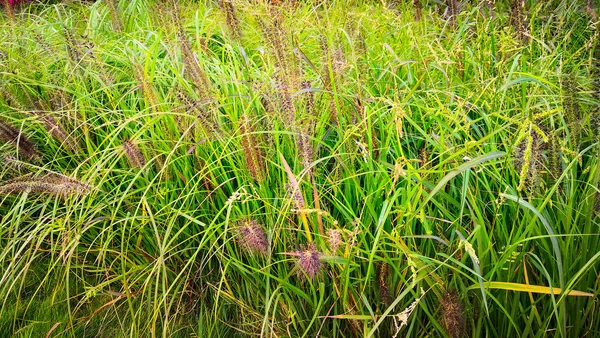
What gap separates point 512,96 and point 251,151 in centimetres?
113

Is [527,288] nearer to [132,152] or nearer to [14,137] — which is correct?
[132,152]

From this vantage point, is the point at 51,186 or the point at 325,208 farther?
the point at 325,208

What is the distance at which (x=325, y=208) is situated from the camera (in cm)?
201

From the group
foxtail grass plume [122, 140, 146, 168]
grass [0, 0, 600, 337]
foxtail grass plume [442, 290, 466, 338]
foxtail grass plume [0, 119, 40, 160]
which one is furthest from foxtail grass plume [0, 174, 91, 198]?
foxtail grass plume [442, 290, 466, 338]

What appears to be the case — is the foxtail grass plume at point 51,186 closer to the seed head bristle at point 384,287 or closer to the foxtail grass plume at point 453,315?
the seed head bristle at point 384,287

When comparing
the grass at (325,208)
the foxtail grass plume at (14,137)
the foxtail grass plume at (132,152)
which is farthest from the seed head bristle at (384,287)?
the foxtail grass plume at (14,137)

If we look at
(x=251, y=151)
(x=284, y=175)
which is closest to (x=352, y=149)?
(x=284, y=175)

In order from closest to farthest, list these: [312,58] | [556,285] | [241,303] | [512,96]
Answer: [556,285], [241,303], [512,96], [312,58]

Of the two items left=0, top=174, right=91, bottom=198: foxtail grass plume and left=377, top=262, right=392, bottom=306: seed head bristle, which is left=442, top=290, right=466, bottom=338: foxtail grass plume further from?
left=0, top=174, right=91, bottom=198: foxtail grass plume

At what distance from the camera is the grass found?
1.82 metres

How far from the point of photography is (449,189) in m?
2.22

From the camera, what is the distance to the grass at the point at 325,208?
182 cm

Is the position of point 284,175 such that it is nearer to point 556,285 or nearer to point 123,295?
point 123,295

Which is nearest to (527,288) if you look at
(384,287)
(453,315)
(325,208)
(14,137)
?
(453,315)
